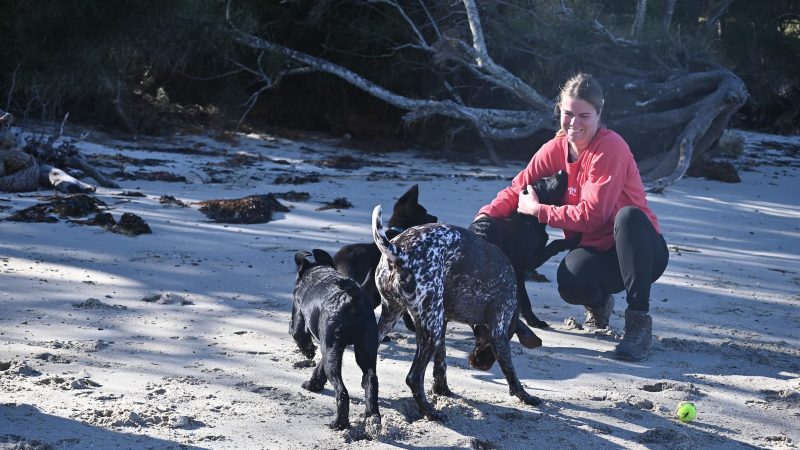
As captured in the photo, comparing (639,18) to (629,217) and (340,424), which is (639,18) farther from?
(340,424)

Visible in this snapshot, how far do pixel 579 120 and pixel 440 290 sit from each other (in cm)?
150

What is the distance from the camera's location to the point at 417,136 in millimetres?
13523

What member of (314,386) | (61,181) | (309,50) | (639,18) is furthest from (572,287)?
(309,50)

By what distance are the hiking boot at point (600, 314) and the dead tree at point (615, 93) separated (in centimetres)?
571

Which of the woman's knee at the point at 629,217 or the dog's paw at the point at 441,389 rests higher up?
the woman's knee at the point at 629,217

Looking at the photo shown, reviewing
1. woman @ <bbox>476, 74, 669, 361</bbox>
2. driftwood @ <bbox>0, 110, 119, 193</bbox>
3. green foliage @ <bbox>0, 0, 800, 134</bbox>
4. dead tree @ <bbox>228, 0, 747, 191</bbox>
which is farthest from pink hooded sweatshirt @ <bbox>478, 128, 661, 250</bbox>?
green foliage @ <bbox>0, 0, 800, 134</bbox>

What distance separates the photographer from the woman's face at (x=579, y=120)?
5066 mm

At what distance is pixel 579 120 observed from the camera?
5094 mm

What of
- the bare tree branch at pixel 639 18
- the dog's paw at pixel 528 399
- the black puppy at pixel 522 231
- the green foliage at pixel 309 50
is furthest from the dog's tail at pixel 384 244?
the bare tree branch at pixel 639 18

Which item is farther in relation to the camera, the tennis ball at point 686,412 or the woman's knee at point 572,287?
the woman's knee at point 572,287

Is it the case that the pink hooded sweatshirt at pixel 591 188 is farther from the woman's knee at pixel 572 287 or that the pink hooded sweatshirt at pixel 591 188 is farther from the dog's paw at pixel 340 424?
the dog's paw at pixel 340 424

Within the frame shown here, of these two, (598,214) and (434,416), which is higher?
(598,214)

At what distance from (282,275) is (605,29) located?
291 inches

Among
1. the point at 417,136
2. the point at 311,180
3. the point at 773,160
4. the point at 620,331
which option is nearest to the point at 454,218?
the point at 311,180
